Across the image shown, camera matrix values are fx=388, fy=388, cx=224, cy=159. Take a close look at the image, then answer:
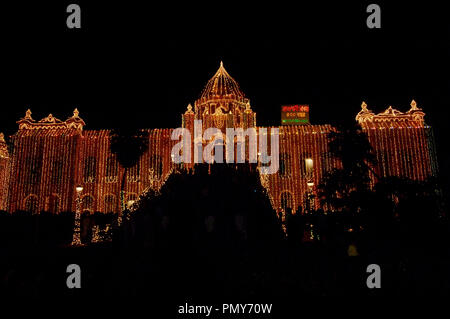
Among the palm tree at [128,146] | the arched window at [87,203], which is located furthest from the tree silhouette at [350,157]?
the arched window at [87,203]

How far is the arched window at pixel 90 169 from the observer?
29719 mm

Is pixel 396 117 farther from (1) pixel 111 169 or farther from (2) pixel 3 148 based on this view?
(2) pixel 3 148

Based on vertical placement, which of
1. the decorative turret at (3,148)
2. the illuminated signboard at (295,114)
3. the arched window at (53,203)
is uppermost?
the illuminated signboard at (295,114)

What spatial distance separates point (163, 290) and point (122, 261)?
2.11 metres

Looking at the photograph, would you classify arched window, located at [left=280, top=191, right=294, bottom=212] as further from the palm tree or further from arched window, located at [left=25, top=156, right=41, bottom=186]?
arched window, located at [left=25, top=156, right=41, bottom=186]

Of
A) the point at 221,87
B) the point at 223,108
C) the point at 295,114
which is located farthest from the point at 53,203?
the point at 295,114

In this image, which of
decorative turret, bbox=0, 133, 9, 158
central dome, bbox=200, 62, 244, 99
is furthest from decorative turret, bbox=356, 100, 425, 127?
decorative turret, bbox=0, 133, 9, 158

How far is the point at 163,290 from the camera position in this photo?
853 cm

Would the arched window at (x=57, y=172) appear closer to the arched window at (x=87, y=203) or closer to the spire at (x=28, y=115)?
the arched window at (x=87, y=203)

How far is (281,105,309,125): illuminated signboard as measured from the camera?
33219mm

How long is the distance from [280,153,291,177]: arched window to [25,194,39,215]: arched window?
60.2 ft

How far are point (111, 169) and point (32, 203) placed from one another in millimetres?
6159

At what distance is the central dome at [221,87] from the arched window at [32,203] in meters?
14.7
